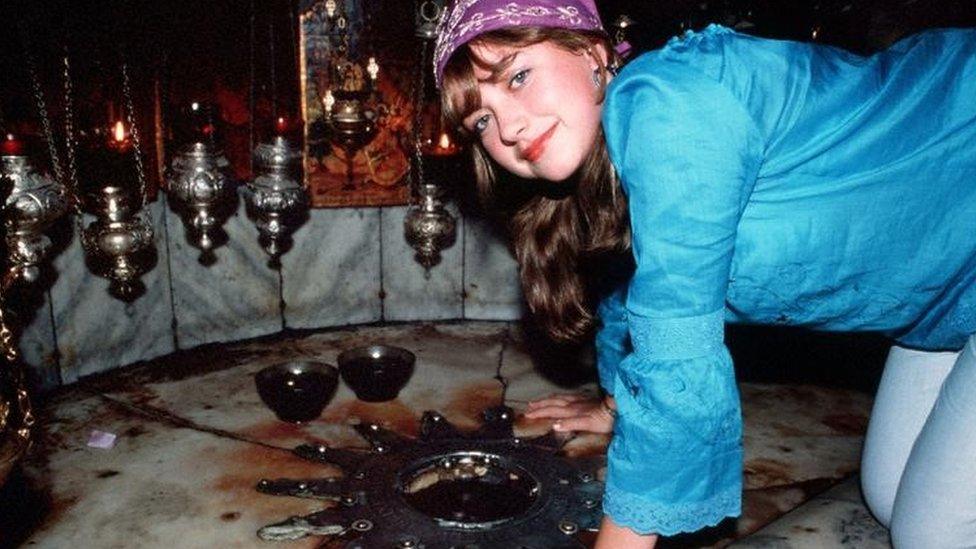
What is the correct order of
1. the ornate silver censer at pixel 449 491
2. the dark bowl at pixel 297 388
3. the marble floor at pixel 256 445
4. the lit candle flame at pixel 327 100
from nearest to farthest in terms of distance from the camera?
the ornate silver censer at pixel 449 491 → the marble floor at pixel 256 445 → the dark bowl at pixel 297 388 → the lit candle flame at pixel 327 100

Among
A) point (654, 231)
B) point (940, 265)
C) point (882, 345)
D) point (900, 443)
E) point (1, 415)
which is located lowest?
point (882, 345)

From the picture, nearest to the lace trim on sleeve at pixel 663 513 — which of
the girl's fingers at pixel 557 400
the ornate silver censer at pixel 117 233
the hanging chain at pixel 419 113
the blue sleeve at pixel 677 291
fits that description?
the blue sleeve at pixel 677 291

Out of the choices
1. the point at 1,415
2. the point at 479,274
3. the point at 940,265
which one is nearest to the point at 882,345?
the point at 479,274

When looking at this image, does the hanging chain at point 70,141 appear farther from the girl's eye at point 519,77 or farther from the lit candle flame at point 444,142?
the girl's eye at point 519,77

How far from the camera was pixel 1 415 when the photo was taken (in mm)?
1699

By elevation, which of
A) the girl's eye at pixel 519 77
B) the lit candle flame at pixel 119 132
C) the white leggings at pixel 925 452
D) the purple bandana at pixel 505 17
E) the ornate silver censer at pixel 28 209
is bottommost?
the white leggings at pixel 925 452

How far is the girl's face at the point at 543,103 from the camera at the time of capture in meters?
1.85

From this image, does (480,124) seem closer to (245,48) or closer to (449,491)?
(449,491)

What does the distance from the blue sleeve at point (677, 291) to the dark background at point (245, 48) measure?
2.41 metres

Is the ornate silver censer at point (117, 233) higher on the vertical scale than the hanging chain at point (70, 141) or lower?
lower

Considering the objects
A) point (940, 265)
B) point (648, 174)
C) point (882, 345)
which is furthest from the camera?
point (882, 345)

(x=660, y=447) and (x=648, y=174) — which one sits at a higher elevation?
(x=648, y=174)

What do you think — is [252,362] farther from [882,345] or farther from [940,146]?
[882,345]

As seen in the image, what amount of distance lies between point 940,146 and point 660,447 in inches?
40.9
